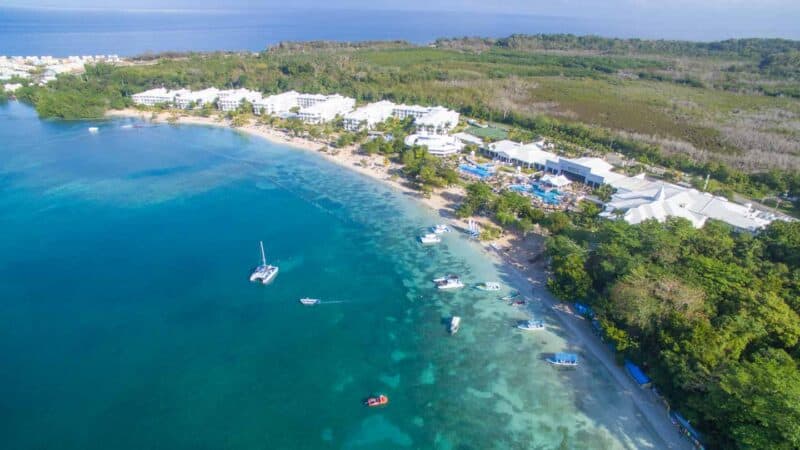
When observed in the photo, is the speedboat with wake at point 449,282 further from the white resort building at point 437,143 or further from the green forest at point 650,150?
the white resort building at point 437,143

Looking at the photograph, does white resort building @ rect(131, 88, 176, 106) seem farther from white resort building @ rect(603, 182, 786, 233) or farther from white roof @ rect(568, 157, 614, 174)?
white resort building @ rect(603, 182, 786, 233)

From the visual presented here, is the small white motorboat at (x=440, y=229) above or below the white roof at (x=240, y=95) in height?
below

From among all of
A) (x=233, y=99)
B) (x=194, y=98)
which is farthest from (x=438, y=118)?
(x=194, y=98)

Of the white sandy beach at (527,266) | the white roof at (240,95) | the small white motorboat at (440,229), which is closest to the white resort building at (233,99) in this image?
the white roof at (240,95)

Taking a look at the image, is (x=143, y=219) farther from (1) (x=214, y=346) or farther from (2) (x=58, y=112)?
(2) (x=58, y=112)

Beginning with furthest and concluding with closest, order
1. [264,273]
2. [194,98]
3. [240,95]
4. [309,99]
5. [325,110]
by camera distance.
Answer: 1. [194,98]
2. [240,95]
3. [309,99]
4. [325,110]
5. [264,273]

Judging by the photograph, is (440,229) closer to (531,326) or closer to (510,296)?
(510,296)

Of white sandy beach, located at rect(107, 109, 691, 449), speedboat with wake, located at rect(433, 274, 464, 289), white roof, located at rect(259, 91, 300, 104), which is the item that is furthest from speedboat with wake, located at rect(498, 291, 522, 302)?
white roof, located at rect(259, 91, 300, 104)
